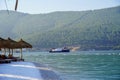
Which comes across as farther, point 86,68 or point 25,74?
point 86,68

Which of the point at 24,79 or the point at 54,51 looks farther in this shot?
the point at 54,51

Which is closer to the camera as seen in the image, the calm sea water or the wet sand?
the wet sand

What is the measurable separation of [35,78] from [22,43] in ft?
49.8

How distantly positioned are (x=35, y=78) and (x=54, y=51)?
167 meters

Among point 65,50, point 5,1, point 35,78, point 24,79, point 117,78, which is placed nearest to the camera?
point 24,79

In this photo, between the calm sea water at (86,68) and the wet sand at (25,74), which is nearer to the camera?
the wet sand at (25,74)

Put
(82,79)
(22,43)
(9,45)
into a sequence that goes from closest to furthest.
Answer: (82,79) < (9,45) < (22,43)

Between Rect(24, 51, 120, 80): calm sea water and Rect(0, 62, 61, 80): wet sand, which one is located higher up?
A: Rect(0, 62, 61, 80): wet sand

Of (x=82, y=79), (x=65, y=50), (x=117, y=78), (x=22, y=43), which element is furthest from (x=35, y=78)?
(x=65, y=50)

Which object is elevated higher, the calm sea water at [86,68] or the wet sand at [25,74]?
the wet sand at [25,74]

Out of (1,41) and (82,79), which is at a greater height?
(1,41)

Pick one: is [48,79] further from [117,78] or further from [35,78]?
[117,78]

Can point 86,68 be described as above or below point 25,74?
below

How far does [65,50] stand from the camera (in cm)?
17875
